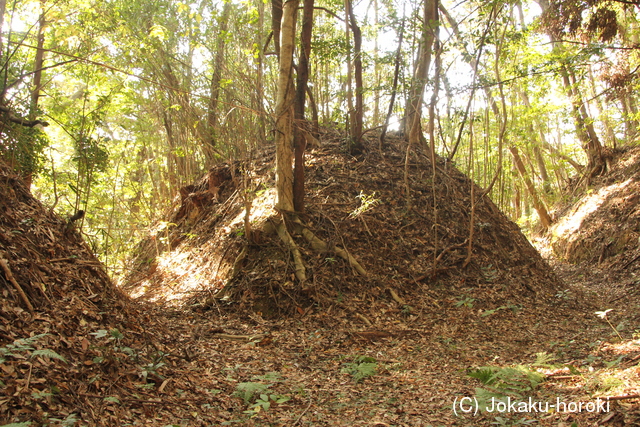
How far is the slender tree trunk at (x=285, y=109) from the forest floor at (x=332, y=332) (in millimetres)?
724

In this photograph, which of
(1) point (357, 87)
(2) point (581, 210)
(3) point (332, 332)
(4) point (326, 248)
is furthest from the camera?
(2) point (581, 210)

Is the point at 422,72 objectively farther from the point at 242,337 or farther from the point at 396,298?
the point at 242,337

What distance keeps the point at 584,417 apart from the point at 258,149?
771 cm

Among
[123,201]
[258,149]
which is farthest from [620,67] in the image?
[123,201]

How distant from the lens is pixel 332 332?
218 inches

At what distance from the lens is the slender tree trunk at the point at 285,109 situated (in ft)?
21.0

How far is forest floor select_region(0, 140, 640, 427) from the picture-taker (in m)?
3.10

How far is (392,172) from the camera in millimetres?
8836

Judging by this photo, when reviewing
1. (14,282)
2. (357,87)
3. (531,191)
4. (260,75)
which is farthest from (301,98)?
(531,191)

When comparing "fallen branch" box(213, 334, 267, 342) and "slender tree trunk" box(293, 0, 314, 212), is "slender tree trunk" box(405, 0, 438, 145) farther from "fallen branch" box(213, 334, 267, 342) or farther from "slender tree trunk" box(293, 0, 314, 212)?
"fallen branch" box(213, 334, 267, 342)

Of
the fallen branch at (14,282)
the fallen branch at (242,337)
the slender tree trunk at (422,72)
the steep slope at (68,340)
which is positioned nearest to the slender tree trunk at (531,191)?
the slender tree trunk at (422,72)

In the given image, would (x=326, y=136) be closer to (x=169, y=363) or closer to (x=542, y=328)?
(x=542, y=328)

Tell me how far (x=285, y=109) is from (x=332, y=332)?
331 cm

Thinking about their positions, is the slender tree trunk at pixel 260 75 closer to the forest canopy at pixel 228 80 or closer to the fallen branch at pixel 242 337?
the forest canopy at pixel 228 80
